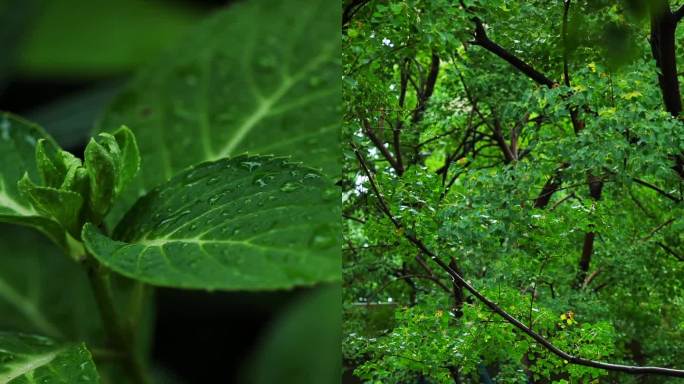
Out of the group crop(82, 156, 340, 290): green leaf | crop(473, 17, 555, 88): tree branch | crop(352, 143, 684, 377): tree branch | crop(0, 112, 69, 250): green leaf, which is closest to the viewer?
crop(82, 156, 340, 290): green leaf

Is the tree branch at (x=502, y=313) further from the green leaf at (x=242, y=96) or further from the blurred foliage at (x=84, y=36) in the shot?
the blurred foliage at (x=84, y=36)

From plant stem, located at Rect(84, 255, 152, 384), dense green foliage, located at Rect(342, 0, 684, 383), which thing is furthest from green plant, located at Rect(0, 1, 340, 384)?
dense green foliage, located at Rect(342, 0, 684, 383)

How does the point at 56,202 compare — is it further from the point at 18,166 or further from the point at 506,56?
the point at 506,56

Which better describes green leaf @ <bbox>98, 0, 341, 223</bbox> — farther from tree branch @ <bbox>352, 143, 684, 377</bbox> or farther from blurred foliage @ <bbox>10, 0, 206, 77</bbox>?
tree branch @ <bbox>352, 143, 684, 377</bbox>

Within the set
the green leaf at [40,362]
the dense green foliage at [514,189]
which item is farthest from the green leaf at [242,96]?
the dense green foliage at [514,189]

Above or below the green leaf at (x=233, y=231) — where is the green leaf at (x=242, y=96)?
above

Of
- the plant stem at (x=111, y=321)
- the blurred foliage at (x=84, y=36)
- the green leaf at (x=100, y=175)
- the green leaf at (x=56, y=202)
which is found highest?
the blurred foliage at (x=84, y=36)
